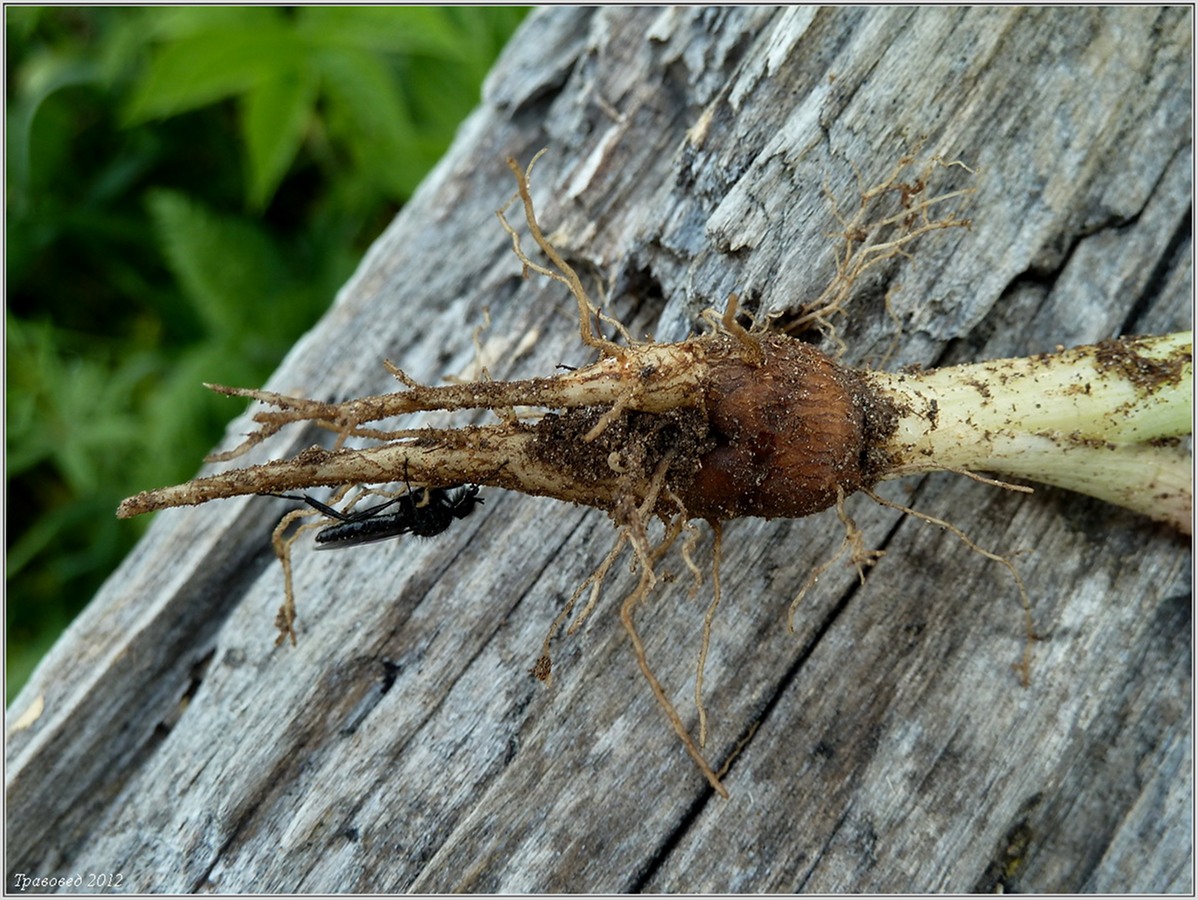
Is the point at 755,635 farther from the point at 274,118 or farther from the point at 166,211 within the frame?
the point at 166,211

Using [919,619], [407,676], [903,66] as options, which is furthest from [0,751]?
[903,66]

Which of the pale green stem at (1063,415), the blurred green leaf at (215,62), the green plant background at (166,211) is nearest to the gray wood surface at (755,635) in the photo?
the pale green stem at (1063,415)

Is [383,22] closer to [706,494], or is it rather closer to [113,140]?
[113,140]

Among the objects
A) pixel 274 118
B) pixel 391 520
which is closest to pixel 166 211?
pixel 274 118

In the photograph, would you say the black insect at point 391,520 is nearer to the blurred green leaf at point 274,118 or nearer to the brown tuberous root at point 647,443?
the brown tuberous root at point 647,443

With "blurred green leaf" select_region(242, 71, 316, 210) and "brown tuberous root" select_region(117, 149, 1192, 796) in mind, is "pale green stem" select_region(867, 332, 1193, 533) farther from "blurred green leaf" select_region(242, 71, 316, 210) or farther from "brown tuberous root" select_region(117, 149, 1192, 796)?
"blurred green leaf" select_region(242, 71, 316, 210)

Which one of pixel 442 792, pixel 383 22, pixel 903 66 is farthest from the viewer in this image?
pixel 383 22

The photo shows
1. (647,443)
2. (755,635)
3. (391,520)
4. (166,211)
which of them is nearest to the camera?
(647,443)
